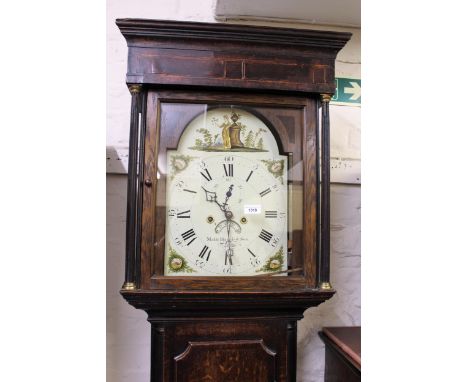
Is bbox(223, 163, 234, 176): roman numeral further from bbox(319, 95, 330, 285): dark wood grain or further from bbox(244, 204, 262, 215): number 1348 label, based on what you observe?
bbox(319, 95, 330, 285): dark wood grain

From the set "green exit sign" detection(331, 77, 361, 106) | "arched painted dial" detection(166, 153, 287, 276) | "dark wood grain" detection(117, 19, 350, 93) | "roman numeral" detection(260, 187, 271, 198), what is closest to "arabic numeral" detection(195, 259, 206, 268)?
"arched painted dial" detection(166, 153, 287, 276)

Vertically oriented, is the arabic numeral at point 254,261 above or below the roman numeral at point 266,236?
below

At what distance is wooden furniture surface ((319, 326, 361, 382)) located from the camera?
1.02m

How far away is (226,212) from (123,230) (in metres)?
0.49

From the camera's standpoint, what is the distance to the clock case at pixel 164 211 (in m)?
0.88

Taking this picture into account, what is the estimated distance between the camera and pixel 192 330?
3.06 feet

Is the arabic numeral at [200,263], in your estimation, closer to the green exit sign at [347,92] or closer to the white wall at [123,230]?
the white wall at [123,230]

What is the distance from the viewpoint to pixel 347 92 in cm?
133

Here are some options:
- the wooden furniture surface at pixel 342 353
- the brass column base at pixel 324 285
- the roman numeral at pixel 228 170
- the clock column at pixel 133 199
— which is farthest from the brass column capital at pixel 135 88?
the wooden furniture surface at pixel 342 353

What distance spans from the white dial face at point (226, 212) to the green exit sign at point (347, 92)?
534 millimetres
